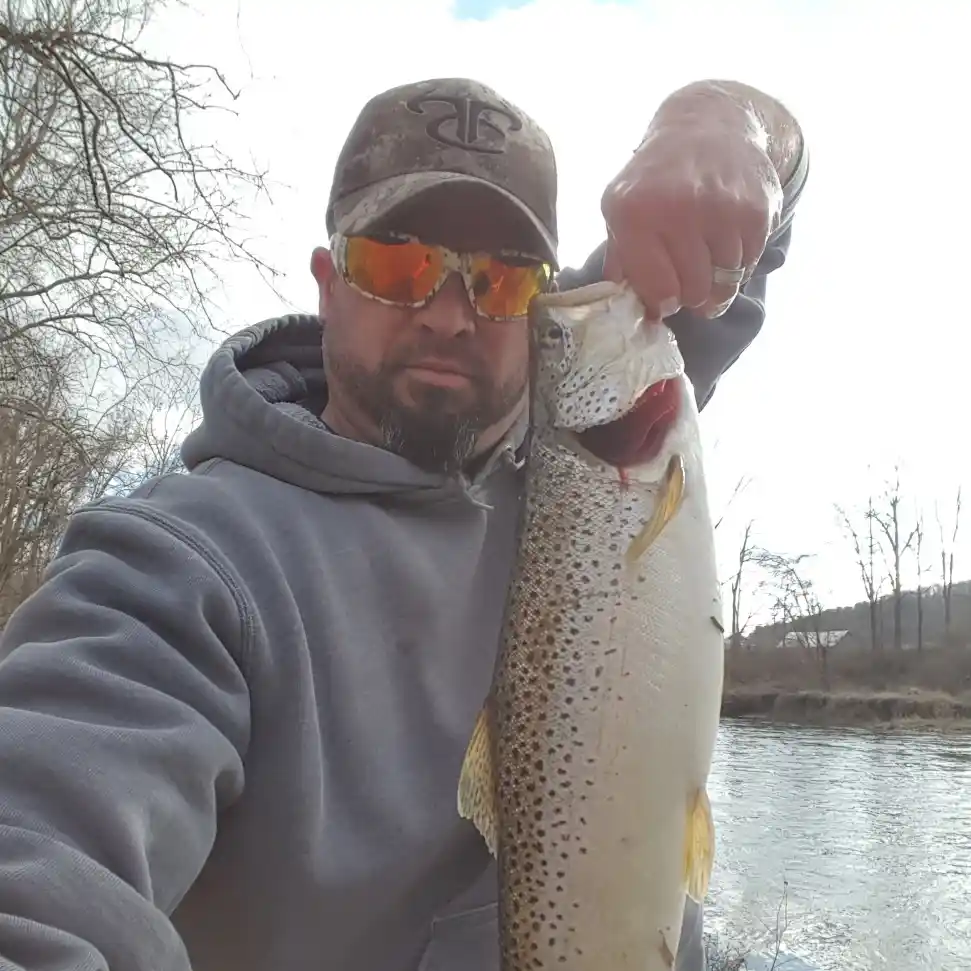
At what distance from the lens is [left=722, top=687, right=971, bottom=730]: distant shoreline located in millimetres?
27578

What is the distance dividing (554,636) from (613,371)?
1.64 feet

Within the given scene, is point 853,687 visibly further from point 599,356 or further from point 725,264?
point 725,264

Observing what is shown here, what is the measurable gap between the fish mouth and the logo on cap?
79 centimetres

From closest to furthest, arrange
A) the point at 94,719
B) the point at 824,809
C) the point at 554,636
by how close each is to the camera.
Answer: the point at 94,719, the point at 554,636, the point at 824,809

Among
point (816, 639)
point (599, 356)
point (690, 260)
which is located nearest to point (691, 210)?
point (690, 260)

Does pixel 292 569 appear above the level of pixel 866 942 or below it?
above

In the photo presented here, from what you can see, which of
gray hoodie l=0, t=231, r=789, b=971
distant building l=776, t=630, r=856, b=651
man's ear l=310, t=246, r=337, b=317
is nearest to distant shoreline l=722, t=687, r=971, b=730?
distant building l=776, t=630, r=856, b=651

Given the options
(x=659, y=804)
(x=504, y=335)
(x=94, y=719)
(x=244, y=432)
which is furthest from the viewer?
(x=504, y=335)

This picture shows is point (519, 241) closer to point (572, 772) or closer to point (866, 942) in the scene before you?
point (572, 772)

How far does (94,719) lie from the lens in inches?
49.9

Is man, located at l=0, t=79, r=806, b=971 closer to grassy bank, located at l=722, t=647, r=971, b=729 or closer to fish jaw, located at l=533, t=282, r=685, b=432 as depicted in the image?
fish jaw, located at l=533, t=282, r=685, b=432

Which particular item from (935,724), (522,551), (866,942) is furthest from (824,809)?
(522,551)

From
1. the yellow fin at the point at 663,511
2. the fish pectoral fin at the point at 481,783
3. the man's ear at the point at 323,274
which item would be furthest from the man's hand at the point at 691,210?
the man's ear at the point at 323,274

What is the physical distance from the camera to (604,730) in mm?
1594
